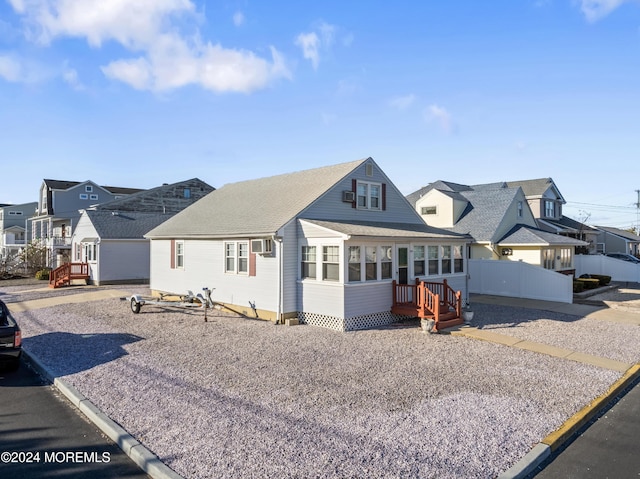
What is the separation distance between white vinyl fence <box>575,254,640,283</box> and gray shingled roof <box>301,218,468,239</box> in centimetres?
1734

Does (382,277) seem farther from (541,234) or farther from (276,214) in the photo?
(541,234)

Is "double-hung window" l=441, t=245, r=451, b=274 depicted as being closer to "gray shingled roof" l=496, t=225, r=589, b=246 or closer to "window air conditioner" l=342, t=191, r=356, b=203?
"window air conditioner" l=342, t=191, r=356, b=203

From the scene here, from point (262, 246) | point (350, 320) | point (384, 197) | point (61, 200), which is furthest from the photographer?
point (61, 200)

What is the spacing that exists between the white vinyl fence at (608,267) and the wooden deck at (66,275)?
109 ft

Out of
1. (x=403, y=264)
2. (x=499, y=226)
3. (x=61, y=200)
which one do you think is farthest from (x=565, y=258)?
(x=61, y=200)

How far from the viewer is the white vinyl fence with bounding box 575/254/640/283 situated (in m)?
28.7

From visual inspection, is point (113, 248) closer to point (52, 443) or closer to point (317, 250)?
point (317, 250)

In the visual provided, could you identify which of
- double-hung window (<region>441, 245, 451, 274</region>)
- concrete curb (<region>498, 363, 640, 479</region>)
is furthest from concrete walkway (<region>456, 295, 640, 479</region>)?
double-hung window (<region>441, 245, 451, 274</region>)

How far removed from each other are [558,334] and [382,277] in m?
5.65

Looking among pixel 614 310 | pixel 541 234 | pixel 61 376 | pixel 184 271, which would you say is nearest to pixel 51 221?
pixel 184 271

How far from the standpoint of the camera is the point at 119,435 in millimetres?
5918

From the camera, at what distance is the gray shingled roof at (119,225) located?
2703 centimetres

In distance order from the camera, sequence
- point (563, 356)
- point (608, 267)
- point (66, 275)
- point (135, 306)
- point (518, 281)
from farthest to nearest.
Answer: point (608, 267), point (66, 275), point (518, 281), point (135, 306), point (563, 356)

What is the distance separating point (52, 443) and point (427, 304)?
1068 cm
